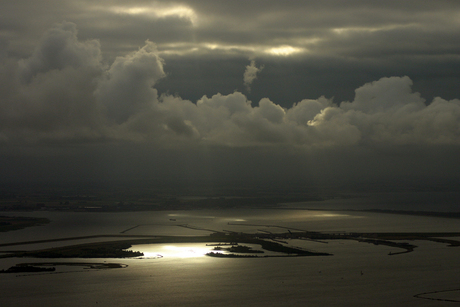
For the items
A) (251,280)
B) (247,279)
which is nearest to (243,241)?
(247,279)

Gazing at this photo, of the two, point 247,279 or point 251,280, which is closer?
point 251,280

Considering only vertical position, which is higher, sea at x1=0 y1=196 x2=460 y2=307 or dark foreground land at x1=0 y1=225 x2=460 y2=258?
dark foreground land at x1=0 y1=225 x2=460 y2=258

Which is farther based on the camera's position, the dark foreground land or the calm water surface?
the dark foreground land

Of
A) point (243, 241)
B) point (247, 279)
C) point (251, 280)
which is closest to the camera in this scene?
point (251, 280)

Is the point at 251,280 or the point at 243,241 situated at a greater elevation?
the point at 243,241

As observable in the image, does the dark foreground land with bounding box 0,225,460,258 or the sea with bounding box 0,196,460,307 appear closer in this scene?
the sea with bounding box 0,196,460,307

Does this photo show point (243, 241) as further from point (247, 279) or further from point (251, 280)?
point (251, 280)

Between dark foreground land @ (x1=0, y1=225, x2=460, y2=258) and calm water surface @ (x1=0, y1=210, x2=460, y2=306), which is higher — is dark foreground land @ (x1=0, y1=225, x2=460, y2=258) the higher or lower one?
the higher one

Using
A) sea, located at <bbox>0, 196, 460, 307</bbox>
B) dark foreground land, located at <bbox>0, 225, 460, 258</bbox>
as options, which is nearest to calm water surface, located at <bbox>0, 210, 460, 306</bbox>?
sea, located at <bbox>0, 196, 460, 307</bbox>

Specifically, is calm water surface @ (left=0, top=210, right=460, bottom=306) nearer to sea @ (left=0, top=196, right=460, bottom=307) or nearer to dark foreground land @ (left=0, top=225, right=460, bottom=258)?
sea @ (left=0, top=196, right=460, bottom=307)

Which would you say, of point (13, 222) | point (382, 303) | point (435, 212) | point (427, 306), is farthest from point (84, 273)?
point (435, 212)

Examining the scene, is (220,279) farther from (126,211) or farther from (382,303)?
(126,211)
